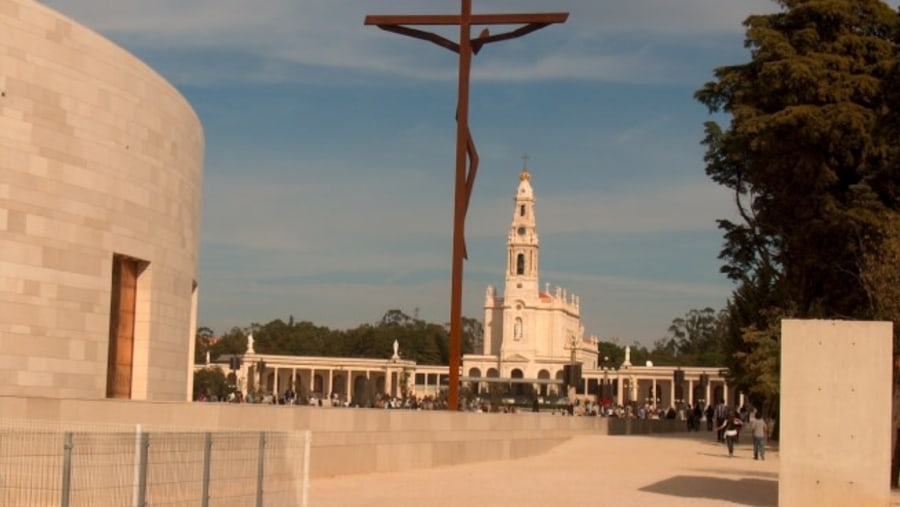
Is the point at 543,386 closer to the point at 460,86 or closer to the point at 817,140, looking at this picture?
the point at 817,140

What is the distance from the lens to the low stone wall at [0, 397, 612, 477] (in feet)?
65.8

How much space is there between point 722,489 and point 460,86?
11909 mm

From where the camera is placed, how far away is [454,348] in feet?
100

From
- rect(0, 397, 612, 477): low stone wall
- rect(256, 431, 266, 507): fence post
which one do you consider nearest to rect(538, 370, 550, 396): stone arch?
rect(0, 397, 612, 477): low stone wall

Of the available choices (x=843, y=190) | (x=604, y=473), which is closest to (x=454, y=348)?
(x=604, y=473)

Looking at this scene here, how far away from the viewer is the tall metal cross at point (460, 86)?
30.4m

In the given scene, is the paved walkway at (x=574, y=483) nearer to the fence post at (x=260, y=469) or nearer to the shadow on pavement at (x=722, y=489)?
the shadow on pavement at (x=722, y=489)

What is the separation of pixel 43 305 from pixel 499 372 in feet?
441

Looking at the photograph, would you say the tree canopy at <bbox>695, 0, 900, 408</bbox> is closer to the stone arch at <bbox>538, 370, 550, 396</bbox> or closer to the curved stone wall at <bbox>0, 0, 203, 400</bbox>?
the curved stone wall at <bbox>0, 0, 203, 400</bbox>

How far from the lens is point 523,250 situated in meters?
152

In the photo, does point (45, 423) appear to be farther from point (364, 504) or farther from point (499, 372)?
point (499, 372)

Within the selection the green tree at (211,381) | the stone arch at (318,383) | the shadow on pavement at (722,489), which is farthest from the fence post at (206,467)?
the stone arch at (318,383)

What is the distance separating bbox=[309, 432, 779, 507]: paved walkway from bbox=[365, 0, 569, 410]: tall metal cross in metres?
3.42

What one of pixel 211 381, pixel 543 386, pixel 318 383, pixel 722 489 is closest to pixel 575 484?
pixel 722 489
